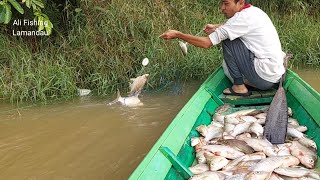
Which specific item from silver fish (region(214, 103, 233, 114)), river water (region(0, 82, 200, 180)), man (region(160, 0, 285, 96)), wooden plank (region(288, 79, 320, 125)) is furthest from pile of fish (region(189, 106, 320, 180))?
river water (region(0, 82, 200, 180))

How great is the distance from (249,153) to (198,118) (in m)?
0.74

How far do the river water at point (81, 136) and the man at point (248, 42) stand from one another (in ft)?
3.53

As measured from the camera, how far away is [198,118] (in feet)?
11.7

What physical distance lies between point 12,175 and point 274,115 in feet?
7.68

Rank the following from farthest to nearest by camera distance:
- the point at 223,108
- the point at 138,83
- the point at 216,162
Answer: the point at 138,83
the point at 223,108
the point at 216,162

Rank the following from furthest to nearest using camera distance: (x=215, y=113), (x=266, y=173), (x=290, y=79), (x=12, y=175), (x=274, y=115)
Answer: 1. (x=290, y=79)
2. (x=215, y=113)
3. (x=12, y=175)
4. (x=274, y=115)
5. (x=266, y=173)

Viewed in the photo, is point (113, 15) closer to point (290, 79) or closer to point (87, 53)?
point (87, 53)

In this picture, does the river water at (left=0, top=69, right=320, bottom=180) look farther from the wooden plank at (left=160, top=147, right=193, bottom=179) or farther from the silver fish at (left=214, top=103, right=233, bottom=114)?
the wooden plank at (left=160, top=147, right=193, bottom=179)

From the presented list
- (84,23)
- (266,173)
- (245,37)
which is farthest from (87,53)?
A: (266,173)

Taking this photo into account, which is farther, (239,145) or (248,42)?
(248,42)

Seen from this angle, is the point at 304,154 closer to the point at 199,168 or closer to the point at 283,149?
the point at 283,149

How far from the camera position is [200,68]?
21.2 ft

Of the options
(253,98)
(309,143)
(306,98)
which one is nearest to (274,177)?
(309,143)

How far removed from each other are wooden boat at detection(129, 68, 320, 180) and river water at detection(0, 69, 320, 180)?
711 mm
